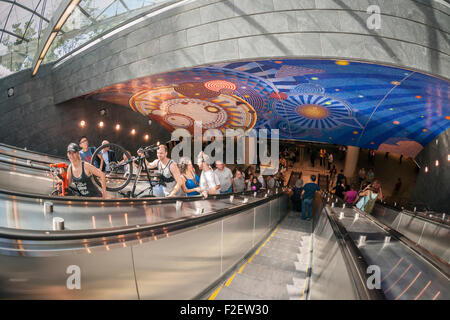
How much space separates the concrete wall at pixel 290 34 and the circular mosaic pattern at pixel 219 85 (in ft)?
6.50

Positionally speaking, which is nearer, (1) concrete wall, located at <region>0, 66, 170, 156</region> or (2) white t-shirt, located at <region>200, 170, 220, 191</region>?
(2) white t-shirt, located at <region>200, 170, 220, 191</region>

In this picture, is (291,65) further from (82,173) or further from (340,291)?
(340,291)

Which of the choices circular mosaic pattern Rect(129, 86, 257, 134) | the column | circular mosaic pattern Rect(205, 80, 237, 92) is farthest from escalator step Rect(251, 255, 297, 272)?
the column

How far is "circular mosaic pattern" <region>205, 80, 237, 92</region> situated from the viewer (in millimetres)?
9773

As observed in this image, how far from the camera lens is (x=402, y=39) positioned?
606 cm

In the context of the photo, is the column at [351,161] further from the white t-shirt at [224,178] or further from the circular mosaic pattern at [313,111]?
the white t-shirt at [224,178]

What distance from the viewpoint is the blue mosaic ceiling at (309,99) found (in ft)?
23.9

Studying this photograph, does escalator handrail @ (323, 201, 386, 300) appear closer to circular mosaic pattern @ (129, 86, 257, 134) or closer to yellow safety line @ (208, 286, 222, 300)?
yellow safety line @ (208, 286, 222, 300)

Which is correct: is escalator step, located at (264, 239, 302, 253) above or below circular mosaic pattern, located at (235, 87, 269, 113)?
below

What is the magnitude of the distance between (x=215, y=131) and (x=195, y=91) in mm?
7693

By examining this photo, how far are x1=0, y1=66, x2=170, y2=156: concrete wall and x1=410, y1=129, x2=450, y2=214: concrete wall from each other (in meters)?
17.4

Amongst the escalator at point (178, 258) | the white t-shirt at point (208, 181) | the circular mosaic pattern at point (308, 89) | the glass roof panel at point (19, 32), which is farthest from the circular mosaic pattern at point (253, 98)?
the glass roof panel at point (19, 32)

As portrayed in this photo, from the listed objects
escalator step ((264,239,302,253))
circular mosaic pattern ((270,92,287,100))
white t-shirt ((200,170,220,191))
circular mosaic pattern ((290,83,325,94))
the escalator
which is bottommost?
escalator step ((264,239,302,253))

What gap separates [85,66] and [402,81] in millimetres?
12606
